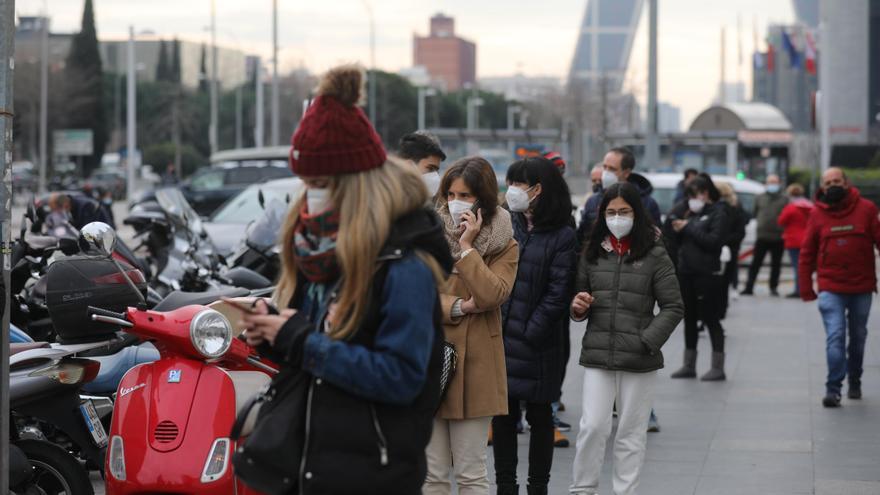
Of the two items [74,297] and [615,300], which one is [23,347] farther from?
[615,300]

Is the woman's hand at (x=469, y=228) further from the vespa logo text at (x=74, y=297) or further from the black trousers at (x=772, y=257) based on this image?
the black trousers at (x=772, y=257)

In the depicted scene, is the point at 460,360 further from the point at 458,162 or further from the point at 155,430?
the point at 155,430

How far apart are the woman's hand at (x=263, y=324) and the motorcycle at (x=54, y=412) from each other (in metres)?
2.75

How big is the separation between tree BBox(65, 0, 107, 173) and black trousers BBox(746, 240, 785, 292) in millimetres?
62517

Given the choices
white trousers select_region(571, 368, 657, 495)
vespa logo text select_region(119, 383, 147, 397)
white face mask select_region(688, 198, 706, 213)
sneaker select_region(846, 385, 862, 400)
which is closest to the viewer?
vespa logo text select_region(119, 383, 147, 397)

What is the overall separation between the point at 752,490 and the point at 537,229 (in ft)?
6.61

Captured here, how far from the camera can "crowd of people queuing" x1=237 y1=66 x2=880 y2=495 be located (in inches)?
131

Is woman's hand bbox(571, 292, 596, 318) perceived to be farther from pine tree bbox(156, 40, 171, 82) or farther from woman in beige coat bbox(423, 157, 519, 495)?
pine tree bbox(156, 40, 171, 82)

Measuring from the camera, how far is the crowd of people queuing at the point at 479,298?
3320 mm

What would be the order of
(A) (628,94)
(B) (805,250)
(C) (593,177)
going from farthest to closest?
(A) (628,94) → (C) (593,177) → (B) (805,250)

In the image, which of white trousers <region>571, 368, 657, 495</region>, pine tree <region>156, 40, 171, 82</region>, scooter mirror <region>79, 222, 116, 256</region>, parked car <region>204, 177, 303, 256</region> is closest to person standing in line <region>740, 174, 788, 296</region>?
parked car <region>204, 177, 303, 256</region>

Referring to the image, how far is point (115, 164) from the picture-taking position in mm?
92375

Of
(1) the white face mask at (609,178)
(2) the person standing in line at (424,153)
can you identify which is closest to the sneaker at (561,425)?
(1) the white face mask at (609,178)

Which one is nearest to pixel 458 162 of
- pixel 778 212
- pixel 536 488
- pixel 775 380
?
pixel 536 488
